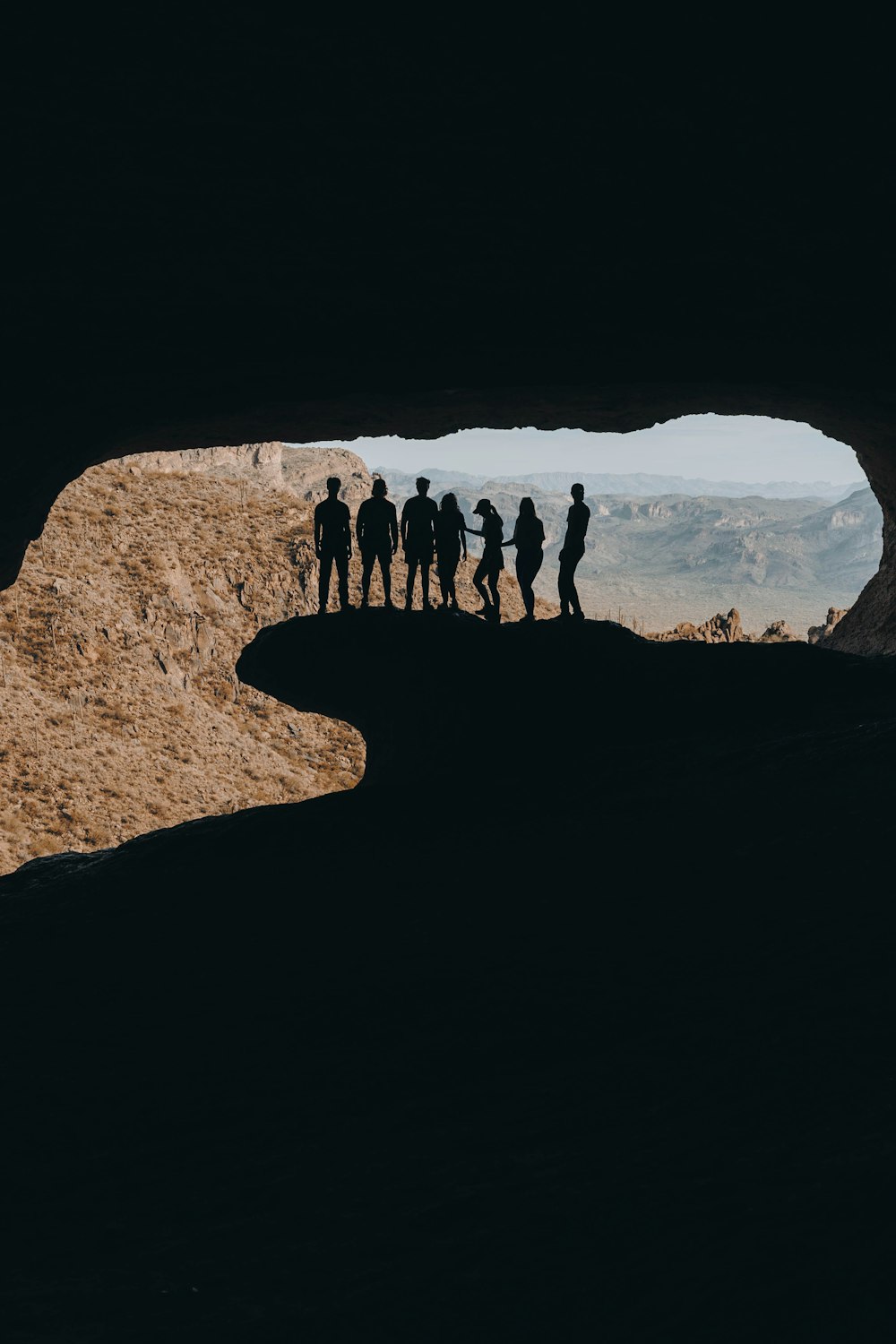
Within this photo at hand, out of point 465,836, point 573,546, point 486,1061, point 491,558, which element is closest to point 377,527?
point 491,558

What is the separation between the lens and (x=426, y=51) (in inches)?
426

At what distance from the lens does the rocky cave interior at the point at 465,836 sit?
4617 mm

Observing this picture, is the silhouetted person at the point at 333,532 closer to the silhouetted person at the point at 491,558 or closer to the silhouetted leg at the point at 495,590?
the silhouetted person at the point at 491,558

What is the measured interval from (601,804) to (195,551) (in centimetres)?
4834

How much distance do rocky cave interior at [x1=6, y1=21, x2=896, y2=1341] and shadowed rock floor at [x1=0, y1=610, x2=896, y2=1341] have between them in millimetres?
28

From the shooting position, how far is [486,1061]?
5.92 meters

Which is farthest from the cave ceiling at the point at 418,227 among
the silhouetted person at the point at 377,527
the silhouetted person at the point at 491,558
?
the silhouetted person at the point at 491,558

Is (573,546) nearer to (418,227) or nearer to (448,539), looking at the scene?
(448,539)

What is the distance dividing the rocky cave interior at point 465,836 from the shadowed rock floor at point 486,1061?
0.03 metres

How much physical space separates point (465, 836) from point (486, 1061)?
3.54 m

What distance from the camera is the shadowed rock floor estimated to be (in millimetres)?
4340

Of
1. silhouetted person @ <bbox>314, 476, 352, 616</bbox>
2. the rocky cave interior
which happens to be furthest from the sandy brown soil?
silhouetted person @ <bbox>314, 476, 352, 616</bbox>

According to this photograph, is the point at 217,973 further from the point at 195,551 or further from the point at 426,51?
the point at 195,551

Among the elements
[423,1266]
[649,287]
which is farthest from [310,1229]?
[649,287]
